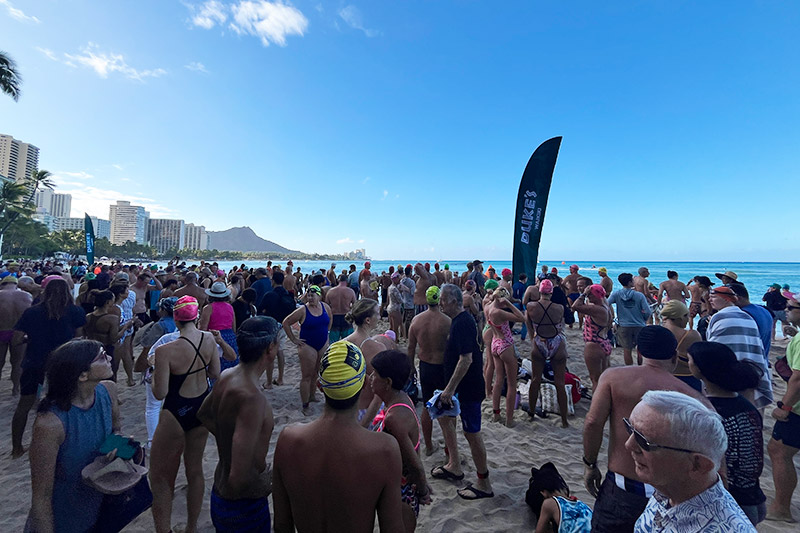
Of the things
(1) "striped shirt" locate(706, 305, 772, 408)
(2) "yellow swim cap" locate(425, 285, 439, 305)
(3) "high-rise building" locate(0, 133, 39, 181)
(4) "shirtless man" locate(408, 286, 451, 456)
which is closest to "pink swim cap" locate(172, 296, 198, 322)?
(4) "shirtless man" locate(408, 286, 451, 456)

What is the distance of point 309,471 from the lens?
49.5 inches

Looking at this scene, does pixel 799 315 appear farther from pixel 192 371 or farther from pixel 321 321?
pixel 192 371

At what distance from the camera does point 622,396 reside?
2.01 metres

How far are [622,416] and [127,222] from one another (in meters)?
185

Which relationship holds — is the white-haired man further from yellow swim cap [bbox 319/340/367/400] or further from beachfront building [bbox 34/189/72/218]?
beachfront building [bbox 34/189/72/218]

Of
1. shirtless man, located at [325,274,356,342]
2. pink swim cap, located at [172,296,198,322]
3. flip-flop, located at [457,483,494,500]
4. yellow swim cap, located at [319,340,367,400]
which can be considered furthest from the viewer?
shirtless man, located at [325,274,356,342]

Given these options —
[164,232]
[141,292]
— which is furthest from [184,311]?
[164,232]

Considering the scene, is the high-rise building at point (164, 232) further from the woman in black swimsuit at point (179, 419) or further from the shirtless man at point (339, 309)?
the woman in black swimsuit at point (179, 419)

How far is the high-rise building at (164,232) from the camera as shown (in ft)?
432

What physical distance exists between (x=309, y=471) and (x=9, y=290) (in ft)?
21.0

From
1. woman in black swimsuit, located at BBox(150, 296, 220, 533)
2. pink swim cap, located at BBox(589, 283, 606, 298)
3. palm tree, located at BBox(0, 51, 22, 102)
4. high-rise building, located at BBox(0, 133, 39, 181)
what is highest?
high-rise building, located at BBox(0, 133, 39, 181)

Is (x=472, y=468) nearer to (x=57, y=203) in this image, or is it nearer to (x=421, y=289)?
(x=421, y=289)

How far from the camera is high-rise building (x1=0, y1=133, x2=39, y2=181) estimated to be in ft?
232

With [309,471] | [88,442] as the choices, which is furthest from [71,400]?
[309,471]
